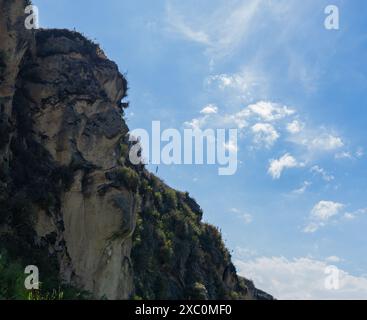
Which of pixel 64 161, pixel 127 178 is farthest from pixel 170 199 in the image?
pixel 64 161

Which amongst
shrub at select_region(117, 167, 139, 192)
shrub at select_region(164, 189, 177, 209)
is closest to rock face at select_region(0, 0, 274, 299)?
shrub at select_region(117, 167, 139, 192)

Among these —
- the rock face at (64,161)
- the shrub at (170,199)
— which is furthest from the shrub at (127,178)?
the shrub at (170,199)

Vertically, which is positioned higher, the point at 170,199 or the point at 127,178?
the point at 170,199

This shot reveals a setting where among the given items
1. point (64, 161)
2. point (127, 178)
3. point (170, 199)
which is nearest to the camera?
point (64, 161)

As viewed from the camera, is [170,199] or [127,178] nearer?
[127,178]

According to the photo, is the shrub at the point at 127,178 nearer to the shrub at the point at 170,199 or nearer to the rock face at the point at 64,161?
the rock face at the point at 64,161

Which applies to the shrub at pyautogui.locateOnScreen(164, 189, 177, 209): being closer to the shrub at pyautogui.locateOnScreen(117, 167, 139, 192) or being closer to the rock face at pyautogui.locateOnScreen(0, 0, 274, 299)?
the rock face at pyautogui.locateOnScreen(0, 0, 274, 299)

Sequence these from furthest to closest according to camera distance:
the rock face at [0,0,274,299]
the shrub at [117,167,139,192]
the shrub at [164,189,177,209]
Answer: the shrub at [164,189,177,209] < the shrub at [117,167,139,192] < the rock face at [0,0,274,299]

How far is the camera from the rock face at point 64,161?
2589 centimetres

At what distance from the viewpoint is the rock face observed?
25891 mm

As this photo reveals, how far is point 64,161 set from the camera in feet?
A: 96.2

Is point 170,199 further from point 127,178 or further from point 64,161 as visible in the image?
point 64,161

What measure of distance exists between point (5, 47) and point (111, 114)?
7.73 m

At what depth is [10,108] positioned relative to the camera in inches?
1067
